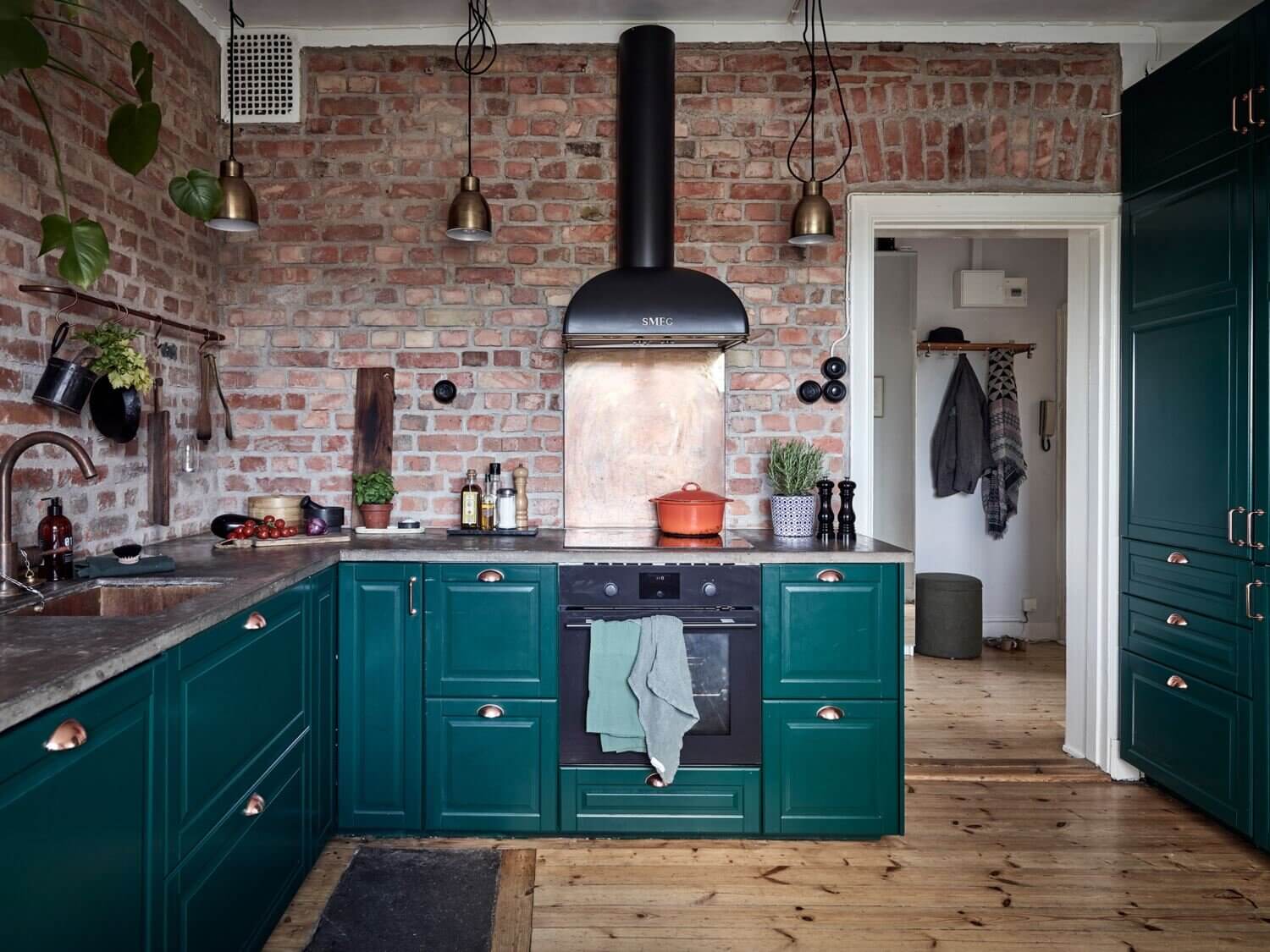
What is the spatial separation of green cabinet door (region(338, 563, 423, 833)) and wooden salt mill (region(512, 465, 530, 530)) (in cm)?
62

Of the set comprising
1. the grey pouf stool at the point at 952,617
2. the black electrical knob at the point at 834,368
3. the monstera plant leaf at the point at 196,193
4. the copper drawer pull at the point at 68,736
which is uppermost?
the monstera plant leaf at the point at 196,193

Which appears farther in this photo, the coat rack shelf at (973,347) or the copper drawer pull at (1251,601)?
the coat rack shelf at (973,347)

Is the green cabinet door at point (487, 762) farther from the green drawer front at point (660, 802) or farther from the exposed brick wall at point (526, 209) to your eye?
the exposed brick wall at point (526, 209)

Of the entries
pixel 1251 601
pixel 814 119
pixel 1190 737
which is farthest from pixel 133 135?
pixel 1190 737

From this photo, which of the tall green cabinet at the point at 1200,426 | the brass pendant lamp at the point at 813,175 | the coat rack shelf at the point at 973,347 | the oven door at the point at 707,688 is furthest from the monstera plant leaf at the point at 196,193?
the coat rack shelf at the point at 973,347

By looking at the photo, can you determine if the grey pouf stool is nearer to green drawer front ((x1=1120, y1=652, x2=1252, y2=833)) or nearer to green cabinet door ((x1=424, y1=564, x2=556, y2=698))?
green drawer front ((x1=1120, y1=652, x2=1252, y2=833))

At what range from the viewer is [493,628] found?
2703 millimetres

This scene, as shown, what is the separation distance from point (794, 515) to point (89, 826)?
7.60ft

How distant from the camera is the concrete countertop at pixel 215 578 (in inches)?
50.2

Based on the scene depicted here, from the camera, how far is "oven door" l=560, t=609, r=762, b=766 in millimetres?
2693

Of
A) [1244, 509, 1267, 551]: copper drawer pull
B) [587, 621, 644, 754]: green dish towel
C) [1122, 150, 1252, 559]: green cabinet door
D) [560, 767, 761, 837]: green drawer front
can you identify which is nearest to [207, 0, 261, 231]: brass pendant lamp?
[587, 621, 644, 754]: green dish towel

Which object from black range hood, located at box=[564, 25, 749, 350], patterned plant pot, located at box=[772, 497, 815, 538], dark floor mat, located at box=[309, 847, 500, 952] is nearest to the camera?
dark floor mat, located at box=[309, 847, 500, 952]

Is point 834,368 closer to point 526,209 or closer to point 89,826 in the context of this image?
point 526,209

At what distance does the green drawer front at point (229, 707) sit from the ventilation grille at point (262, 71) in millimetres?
2106
